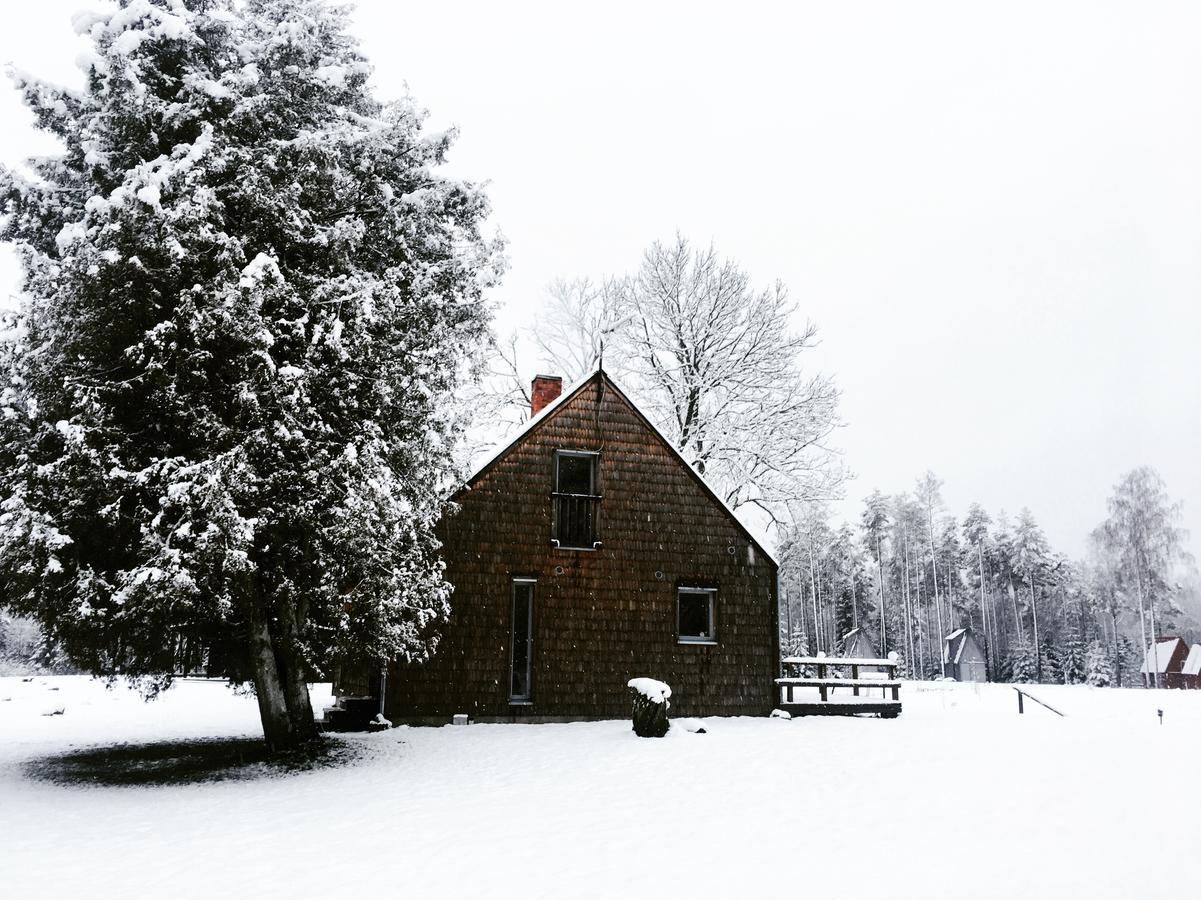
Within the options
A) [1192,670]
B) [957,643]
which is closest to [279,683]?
[957,643]

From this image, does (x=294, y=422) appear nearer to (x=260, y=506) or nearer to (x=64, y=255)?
(x=260, y=506)

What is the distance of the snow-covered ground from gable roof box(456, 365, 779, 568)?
4.60 metres

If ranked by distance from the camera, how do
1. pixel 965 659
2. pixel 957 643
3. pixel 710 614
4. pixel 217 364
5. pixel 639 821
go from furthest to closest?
pixel 957 643, pixel 965 659, pixel 710 614, pixel 217 364, pixel 639 821

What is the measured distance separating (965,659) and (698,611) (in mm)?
41845

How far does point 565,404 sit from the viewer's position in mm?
17656

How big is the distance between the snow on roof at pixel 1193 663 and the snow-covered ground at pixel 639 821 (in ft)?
144

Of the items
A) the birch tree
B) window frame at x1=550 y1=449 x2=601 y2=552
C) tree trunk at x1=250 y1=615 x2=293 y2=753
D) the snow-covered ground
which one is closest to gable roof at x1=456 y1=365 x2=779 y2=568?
window frame at x1=550 y1=449 x2=601 y2=552

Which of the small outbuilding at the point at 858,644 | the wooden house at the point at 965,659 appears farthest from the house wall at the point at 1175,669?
the small outbuilding at the point at 858,644

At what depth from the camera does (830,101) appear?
5625 inches

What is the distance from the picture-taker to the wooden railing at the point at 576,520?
17.2m

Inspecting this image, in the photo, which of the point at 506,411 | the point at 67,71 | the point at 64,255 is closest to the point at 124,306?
the point at 64,255

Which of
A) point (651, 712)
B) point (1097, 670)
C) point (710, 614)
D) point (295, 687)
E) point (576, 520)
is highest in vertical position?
A: point (576, 520)

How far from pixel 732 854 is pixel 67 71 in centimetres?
1251

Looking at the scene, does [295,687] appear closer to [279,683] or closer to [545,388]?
[279,683]
